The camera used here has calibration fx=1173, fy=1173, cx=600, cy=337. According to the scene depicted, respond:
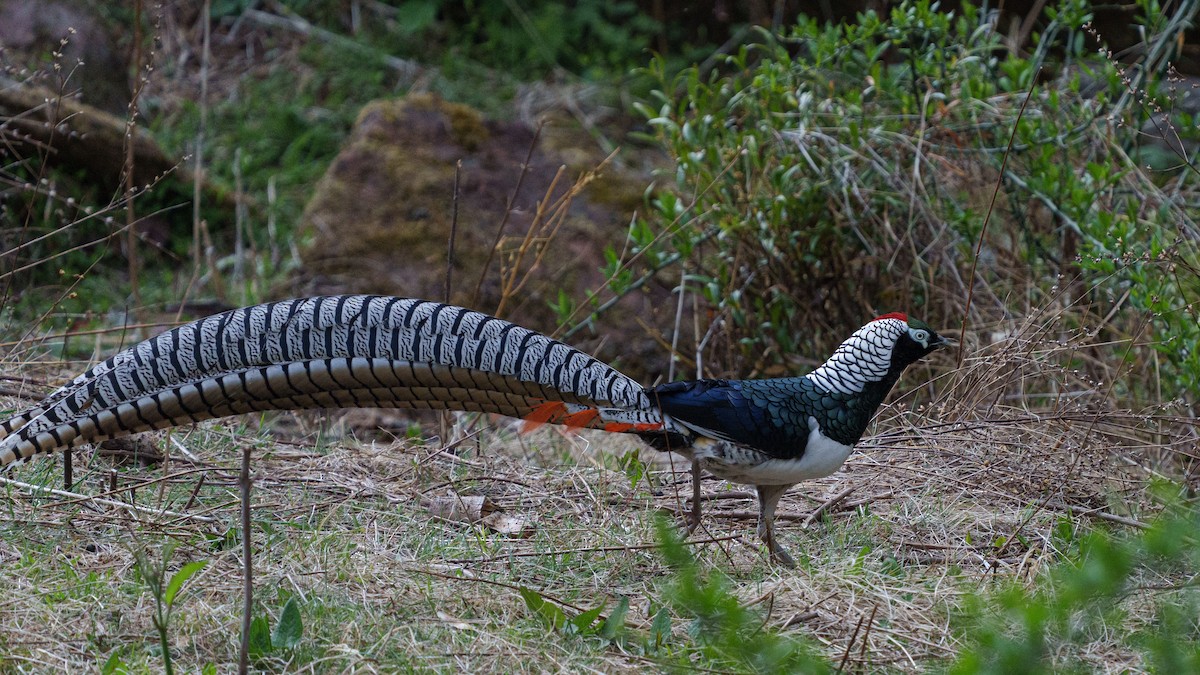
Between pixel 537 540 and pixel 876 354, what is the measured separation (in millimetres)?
1205

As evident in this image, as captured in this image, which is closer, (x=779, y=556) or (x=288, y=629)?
(x=288, y=629)

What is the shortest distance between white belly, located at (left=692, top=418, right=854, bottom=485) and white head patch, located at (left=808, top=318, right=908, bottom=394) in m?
0.18

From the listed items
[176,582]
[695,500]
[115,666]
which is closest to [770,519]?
[695,500]

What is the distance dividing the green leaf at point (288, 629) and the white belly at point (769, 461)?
4.05 ft

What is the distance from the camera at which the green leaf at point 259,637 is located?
9.34 ft

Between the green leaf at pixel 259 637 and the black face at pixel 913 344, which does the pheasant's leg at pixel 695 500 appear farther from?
the green leaf at pixel 259 637

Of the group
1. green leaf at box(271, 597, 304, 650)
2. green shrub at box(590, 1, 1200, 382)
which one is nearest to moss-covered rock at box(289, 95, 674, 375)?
green shrub at box(590, 1, 1200, 382)

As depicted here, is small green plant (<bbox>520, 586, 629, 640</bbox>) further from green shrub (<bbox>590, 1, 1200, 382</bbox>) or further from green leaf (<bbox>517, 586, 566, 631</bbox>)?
green shrub (<bbox>590, 1, 1200, 382</bbox>)

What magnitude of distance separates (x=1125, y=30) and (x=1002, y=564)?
22.8ft

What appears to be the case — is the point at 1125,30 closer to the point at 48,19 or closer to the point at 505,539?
the point at 505,539

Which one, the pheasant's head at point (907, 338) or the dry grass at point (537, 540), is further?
the pheasant's head at point (907, 338)

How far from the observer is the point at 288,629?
288 cm

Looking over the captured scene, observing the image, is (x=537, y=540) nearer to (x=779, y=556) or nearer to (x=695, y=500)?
(x=695, y=500)

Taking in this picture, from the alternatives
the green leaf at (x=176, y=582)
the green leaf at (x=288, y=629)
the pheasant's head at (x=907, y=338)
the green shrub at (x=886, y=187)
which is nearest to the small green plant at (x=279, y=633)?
the green leaf at (x=288, y=629)
